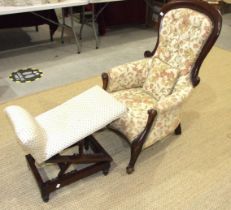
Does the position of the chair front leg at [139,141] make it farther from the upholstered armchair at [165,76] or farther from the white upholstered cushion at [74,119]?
the white upholstered cushion at [74,119]

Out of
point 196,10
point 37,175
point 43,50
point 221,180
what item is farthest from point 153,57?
point 43,50

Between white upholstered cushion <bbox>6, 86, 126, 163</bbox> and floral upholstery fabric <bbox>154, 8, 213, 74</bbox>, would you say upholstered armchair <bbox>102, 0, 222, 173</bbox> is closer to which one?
floral upholstery fabric <bbox>154, 8, 213, 74</bbox>

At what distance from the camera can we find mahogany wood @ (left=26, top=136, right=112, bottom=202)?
1.69 m

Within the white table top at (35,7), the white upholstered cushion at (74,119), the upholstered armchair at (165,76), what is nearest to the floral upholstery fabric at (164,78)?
the upholstered armchair at (165,76)

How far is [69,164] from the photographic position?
68.4 inches

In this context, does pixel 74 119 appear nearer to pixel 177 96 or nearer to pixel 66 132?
pixel 66 132

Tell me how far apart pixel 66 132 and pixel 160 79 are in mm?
855

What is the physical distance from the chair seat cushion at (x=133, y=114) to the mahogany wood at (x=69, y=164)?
0.22m

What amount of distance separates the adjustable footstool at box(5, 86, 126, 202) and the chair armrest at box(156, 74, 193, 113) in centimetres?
25

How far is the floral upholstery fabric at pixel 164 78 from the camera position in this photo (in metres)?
1.86

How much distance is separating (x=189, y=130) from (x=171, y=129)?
381 millimetres

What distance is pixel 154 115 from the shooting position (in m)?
1.74

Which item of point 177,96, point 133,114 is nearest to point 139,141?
point 133,114

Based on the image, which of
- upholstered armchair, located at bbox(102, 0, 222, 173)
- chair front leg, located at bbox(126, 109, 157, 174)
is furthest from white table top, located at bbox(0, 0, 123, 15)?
chair front leg, located at bbox(126, 109, 157, 174)
